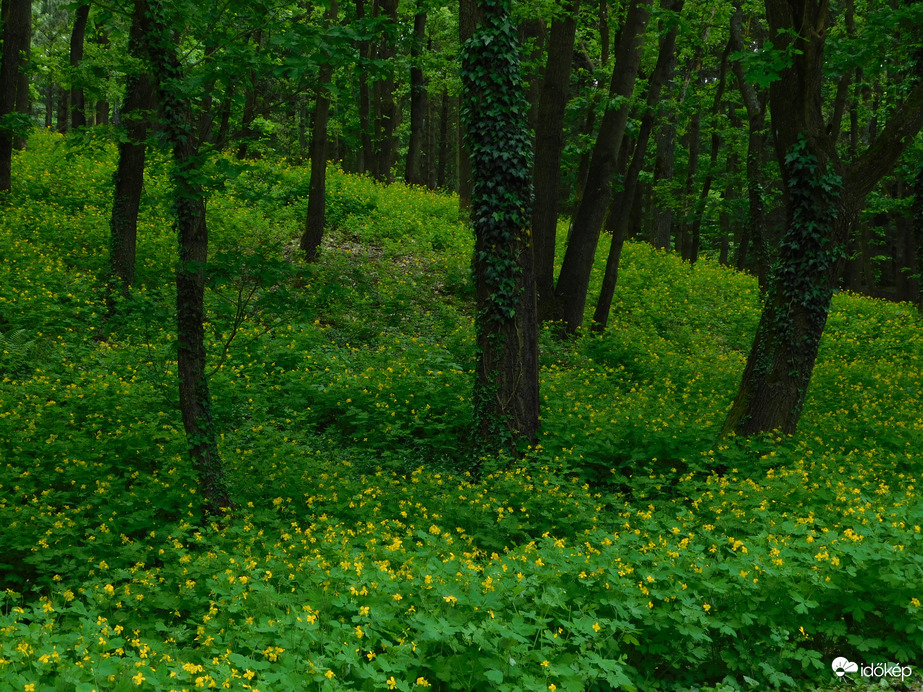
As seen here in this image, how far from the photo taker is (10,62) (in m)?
14.3

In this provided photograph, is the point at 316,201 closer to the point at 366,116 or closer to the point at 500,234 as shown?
the point at 500,234

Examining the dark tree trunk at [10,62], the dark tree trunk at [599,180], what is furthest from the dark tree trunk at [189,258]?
the dark tree trunk at [10,62]

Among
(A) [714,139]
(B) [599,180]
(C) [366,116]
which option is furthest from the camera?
(A) [714,139]

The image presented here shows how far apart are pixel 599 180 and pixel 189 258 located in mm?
9671

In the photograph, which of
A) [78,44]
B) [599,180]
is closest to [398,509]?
[599,180]

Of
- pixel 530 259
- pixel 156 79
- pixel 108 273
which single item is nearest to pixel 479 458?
pixel 530 259

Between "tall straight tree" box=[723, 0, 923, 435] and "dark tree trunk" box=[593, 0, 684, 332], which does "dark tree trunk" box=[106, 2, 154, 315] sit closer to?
"dark tree trunk" box=[593, 0, 684, 332]

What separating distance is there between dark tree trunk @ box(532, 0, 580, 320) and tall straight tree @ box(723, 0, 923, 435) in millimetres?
4860

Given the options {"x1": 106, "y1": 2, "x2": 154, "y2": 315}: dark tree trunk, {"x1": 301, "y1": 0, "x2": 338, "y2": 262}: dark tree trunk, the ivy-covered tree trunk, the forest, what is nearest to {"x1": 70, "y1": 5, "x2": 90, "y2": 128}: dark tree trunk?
the forest

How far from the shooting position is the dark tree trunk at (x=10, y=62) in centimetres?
1419

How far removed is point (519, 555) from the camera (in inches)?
217

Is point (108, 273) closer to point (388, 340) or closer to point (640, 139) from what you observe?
point (388, 340)

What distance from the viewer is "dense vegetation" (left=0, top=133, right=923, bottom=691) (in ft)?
13.9

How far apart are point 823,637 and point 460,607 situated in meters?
2.53
